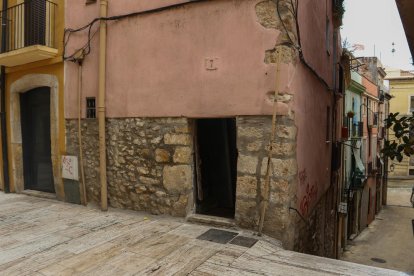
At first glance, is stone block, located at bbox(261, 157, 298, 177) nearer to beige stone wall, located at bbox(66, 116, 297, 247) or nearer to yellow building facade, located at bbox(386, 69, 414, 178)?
beige stone wall, located at bbox(66, 116, 297, 247)

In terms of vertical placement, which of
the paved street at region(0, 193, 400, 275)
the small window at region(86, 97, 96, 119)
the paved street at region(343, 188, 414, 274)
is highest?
the small window at region(86, 97, 96, 119)

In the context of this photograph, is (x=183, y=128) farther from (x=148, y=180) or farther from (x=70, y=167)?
(x=70, y=167)

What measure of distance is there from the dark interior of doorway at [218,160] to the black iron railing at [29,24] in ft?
11.7

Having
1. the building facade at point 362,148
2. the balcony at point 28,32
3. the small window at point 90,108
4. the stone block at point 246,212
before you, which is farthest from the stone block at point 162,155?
the building facade at point 362,148

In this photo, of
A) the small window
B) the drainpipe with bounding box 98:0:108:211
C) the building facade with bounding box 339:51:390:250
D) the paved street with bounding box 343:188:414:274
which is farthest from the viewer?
the building facade with bounding box 339:51:390:250

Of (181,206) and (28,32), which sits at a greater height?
(28,32)

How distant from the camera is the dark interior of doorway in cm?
667

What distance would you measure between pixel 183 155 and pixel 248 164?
1119 mm

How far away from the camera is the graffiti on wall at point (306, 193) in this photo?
5422 mm

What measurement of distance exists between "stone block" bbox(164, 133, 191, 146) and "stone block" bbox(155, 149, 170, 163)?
0.16 metres

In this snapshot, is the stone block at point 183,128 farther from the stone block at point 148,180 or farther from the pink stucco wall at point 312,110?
the pink stucco wall at point 312,110

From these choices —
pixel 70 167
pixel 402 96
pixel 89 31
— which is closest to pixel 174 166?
pixel 70 167

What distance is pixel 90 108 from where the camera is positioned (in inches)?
255

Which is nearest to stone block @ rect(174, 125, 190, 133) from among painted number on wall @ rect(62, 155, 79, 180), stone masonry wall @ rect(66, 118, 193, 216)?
stone masonry wall @ rect(66, 118, 193, 216)
